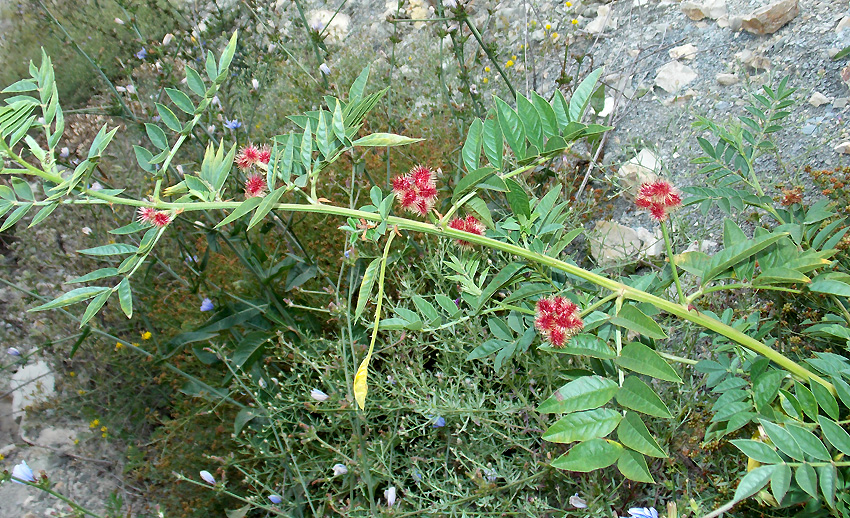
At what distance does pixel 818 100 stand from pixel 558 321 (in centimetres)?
200

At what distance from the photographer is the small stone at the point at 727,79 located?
2.38m

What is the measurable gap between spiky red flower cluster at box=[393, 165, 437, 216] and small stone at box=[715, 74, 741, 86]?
6.76 feet

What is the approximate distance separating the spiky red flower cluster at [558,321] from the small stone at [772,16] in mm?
2326

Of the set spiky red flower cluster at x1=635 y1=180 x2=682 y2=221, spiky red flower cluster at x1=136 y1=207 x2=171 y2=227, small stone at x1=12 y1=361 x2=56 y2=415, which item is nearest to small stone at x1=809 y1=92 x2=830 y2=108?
spiky red flower cluster at x1=635 y1=180 x2=682 y2=221

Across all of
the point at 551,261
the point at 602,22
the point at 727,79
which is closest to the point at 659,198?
the point at 551,261

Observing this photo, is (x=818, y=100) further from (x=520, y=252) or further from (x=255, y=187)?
(x=255, y=187)

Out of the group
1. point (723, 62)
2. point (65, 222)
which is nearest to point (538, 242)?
point (723, 62)

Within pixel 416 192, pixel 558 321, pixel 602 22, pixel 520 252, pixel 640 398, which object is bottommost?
pixel 602 22

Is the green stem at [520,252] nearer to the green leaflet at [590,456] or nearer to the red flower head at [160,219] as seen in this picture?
the red flower head at [160,219]

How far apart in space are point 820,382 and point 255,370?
1697 mm

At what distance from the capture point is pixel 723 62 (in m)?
2.49

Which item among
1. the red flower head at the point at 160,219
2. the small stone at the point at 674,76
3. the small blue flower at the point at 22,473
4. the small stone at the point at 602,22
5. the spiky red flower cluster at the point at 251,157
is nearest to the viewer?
the red flower head at the point at 160,219

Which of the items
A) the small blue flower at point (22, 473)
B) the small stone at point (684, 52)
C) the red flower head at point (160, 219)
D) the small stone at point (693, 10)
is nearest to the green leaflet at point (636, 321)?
the red flower head at point (160, 219)

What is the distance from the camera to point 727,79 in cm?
239
